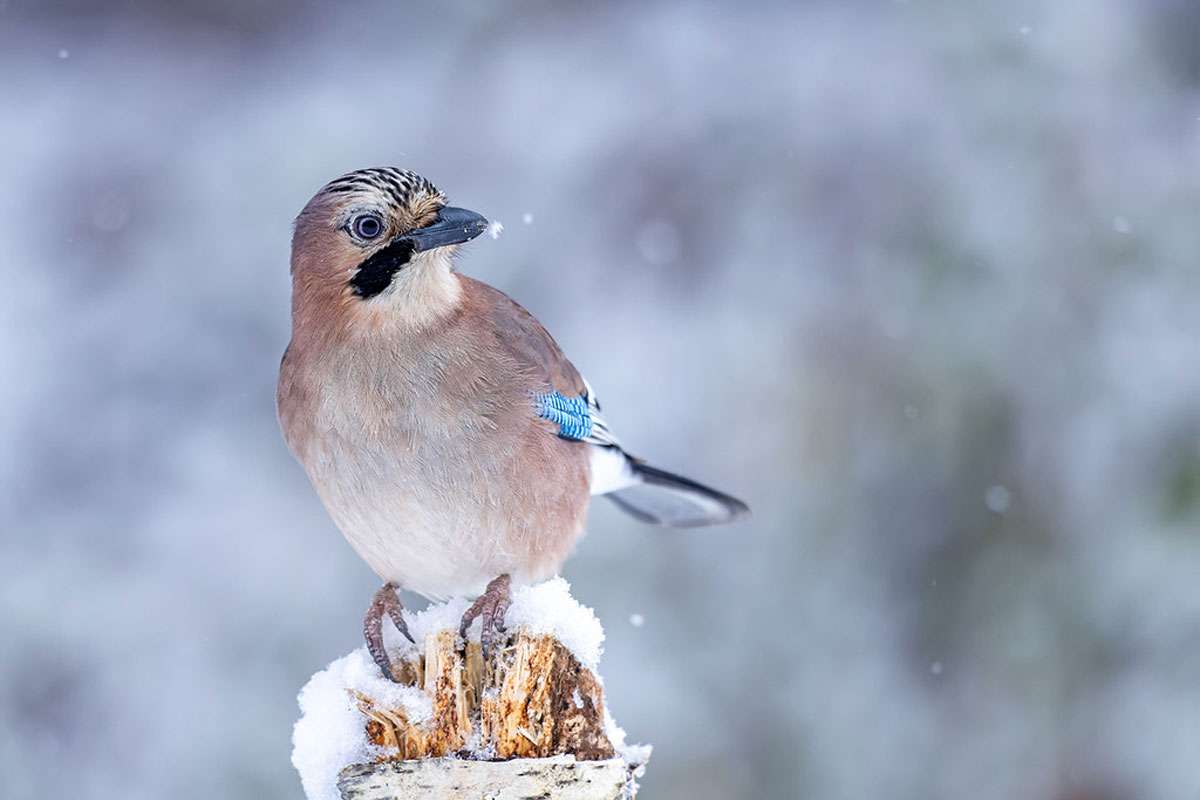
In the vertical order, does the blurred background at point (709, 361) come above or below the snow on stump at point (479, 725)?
above

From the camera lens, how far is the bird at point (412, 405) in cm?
233

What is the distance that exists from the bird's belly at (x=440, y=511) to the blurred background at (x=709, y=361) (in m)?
1.39

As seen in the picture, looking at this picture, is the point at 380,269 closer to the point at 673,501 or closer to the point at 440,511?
the point at 440,511

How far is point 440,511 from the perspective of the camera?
7.70ft

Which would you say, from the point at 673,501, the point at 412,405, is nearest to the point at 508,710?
the point at 412,405

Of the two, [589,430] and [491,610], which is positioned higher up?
[589,430]

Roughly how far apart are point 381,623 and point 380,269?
24.3 inches

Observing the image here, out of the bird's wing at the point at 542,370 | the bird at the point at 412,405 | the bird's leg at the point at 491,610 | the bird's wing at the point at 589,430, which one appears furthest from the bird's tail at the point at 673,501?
the bird's leg at the point at 491,610

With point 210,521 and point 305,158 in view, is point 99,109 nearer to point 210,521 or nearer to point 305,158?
point 305,158

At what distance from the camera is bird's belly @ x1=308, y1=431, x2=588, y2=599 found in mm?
2340

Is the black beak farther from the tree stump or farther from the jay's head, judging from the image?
the tree stump

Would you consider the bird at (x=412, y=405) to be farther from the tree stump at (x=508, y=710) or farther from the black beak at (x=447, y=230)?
the tree stump at (x=508, y=710)

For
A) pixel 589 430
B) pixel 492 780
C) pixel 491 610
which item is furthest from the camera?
pixel 589 430

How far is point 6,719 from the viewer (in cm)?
390
